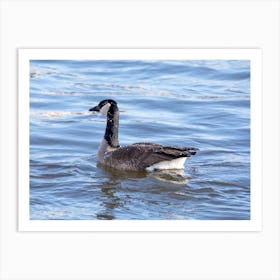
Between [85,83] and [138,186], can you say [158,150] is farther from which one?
[85,83]

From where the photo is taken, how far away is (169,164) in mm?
12586

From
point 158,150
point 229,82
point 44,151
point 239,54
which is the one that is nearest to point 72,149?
point 44,151

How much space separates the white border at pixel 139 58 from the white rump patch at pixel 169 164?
146 cm

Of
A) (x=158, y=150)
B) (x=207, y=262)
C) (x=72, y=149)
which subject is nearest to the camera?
(x=207, y=262)

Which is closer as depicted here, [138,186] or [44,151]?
[138,186]

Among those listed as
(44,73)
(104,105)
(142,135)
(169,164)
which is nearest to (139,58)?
(44,73)

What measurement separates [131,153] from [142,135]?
120 cm

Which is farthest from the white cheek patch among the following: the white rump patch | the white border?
the white border

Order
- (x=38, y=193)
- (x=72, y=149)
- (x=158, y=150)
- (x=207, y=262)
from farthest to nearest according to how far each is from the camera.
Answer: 1. (x=72, y=149)
2. (x=158, y=150)
3. (x=38, y=193)
4. (x=207, y=262)

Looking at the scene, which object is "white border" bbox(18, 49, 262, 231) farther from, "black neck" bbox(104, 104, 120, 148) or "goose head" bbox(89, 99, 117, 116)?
"black neck" bbox(104, 104, 120, 148)

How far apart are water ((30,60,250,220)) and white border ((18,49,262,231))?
15 cm

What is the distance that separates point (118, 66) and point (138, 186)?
146 cm

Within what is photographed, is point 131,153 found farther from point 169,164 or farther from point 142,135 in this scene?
point 142,135

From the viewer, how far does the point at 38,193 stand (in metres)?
11.8
